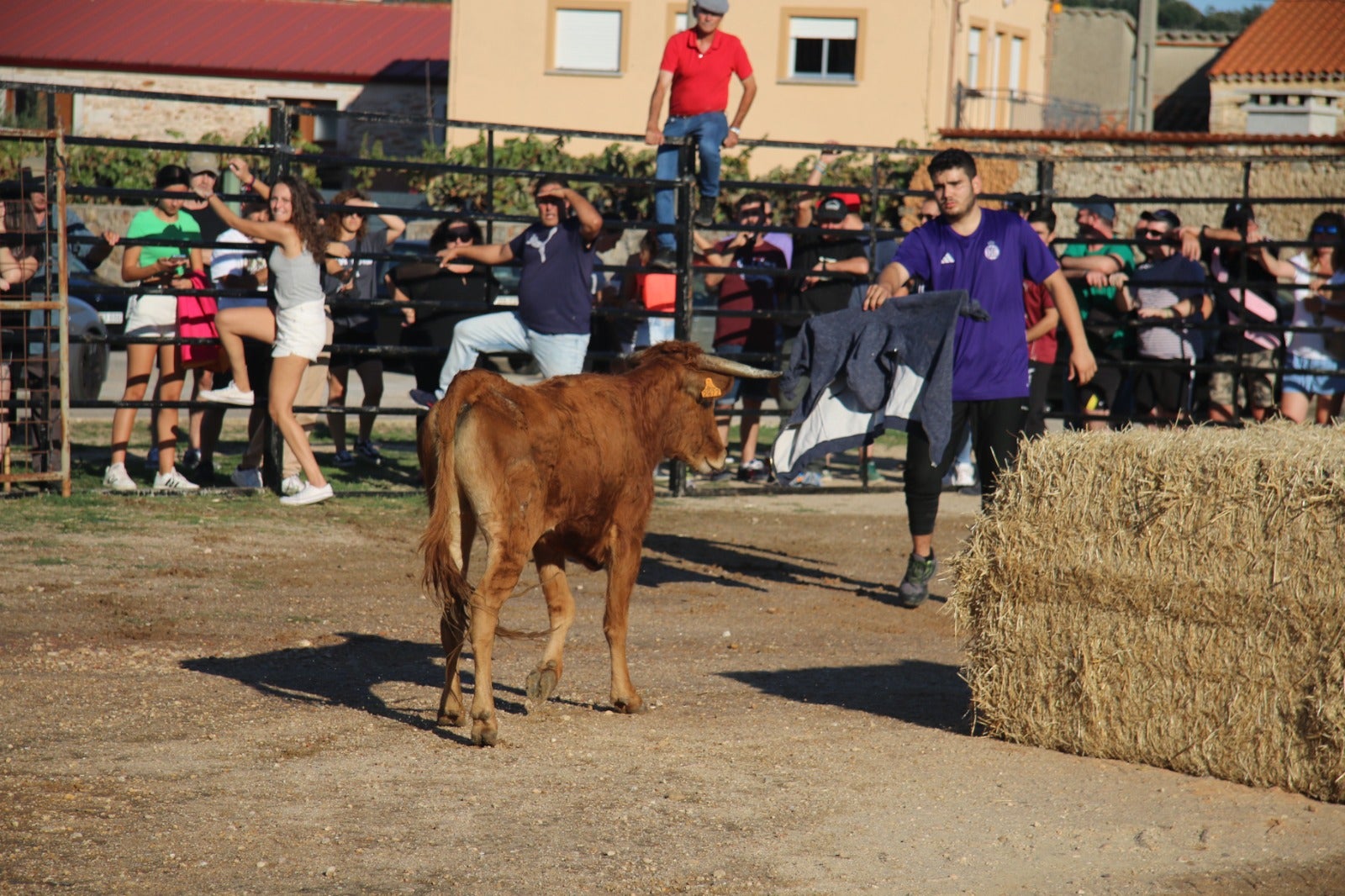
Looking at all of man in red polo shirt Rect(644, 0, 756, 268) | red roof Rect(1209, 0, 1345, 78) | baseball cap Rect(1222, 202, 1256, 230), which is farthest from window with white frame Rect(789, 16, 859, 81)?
man in red polo shirt Rect(644, 0, 756, 268)

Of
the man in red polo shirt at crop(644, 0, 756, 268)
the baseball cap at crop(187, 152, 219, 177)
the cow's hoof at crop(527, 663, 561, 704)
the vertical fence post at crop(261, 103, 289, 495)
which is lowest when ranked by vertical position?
the cow's hoof at crop(527, 663, 561, 704)

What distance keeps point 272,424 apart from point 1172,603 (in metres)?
7.14

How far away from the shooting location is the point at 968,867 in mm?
4434

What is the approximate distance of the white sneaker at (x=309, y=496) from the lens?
33.9 feet

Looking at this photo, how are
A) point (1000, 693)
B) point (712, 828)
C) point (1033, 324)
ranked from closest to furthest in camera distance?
point (712, 828)
point (1000, 693)
point (1033, 324)

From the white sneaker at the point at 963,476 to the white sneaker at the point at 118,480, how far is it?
6.42 metres

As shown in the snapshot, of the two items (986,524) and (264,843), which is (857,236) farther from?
(264,843)

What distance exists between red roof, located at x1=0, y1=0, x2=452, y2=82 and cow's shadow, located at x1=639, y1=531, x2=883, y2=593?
94.8ft

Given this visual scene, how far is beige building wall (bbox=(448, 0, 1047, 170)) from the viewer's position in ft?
101

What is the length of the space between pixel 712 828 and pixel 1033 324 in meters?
7.47

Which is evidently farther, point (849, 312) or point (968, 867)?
point (849, 312)

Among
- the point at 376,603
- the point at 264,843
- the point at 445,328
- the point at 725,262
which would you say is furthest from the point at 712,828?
the point at 725,262

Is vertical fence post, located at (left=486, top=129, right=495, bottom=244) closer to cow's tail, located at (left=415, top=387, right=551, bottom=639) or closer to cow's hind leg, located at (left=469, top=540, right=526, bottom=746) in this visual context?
cow's tail, located at (left=415, top=387, right=551, bottom=639)

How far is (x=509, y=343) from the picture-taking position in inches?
418
